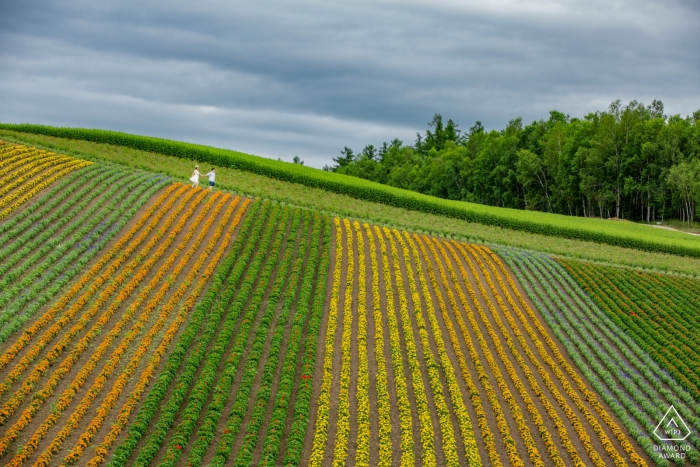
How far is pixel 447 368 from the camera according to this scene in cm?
2312

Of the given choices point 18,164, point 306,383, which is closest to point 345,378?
point 306,383

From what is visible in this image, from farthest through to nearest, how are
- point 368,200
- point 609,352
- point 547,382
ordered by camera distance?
point 368,200 < point 609,352 < point 547,382

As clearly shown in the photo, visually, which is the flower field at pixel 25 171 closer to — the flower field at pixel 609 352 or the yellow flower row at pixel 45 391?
the yellow flower row at pixel 45 391

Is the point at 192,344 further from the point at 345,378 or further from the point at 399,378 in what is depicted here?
the point at 399,378

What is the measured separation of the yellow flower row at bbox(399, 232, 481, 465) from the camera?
745 inches

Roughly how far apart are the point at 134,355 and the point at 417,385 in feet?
31.2

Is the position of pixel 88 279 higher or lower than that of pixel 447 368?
higher

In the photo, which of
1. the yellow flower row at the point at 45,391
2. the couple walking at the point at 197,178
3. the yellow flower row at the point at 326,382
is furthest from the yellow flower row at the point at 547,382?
the couple walking at the point at 197,178

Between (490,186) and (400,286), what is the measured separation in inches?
2994

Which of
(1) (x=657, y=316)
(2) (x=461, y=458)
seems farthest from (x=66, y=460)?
(1) (x=657, y=316)

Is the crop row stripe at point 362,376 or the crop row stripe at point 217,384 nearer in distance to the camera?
the crop row stripe at point 217,384

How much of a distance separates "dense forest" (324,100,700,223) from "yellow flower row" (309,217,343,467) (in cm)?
5470

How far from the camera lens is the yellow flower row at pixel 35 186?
30097 mm

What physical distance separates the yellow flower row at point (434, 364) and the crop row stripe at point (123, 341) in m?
10.2
